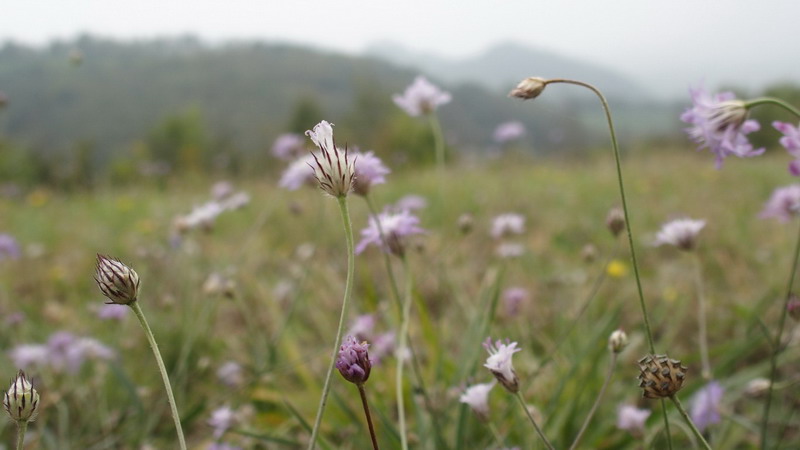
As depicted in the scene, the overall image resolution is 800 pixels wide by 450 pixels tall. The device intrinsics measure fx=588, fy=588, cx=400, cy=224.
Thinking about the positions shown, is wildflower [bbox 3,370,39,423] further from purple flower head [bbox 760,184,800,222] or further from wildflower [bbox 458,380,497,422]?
purple flower head [bbox 760,184,800,222]

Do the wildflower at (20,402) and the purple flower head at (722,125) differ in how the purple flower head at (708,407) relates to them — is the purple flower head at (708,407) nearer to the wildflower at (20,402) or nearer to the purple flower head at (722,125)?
the purple flower head at (722,125)

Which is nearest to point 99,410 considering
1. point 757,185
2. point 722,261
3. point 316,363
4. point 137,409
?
point 137,409

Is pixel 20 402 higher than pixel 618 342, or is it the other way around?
pixel 20 402

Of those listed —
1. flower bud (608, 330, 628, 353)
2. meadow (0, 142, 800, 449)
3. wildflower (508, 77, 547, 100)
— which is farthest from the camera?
meadow (0, 142, 800, 449)

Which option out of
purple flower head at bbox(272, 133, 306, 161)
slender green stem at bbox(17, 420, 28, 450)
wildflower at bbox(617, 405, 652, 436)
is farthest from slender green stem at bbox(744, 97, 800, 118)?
purple flower head at bbox(272, 133, 306, 161)

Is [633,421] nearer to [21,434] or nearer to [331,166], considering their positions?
→ [331,166]

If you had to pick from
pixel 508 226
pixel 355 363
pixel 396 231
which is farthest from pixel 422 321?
pixel 355 363

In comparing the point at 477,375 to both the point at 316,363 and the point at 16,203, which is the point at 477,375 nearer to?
the point at 316,363

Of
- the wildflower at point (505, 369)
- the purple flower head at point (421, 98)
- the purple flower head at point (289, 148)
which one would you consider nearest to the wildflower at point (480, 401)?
the wildflower at point (505, 369)
